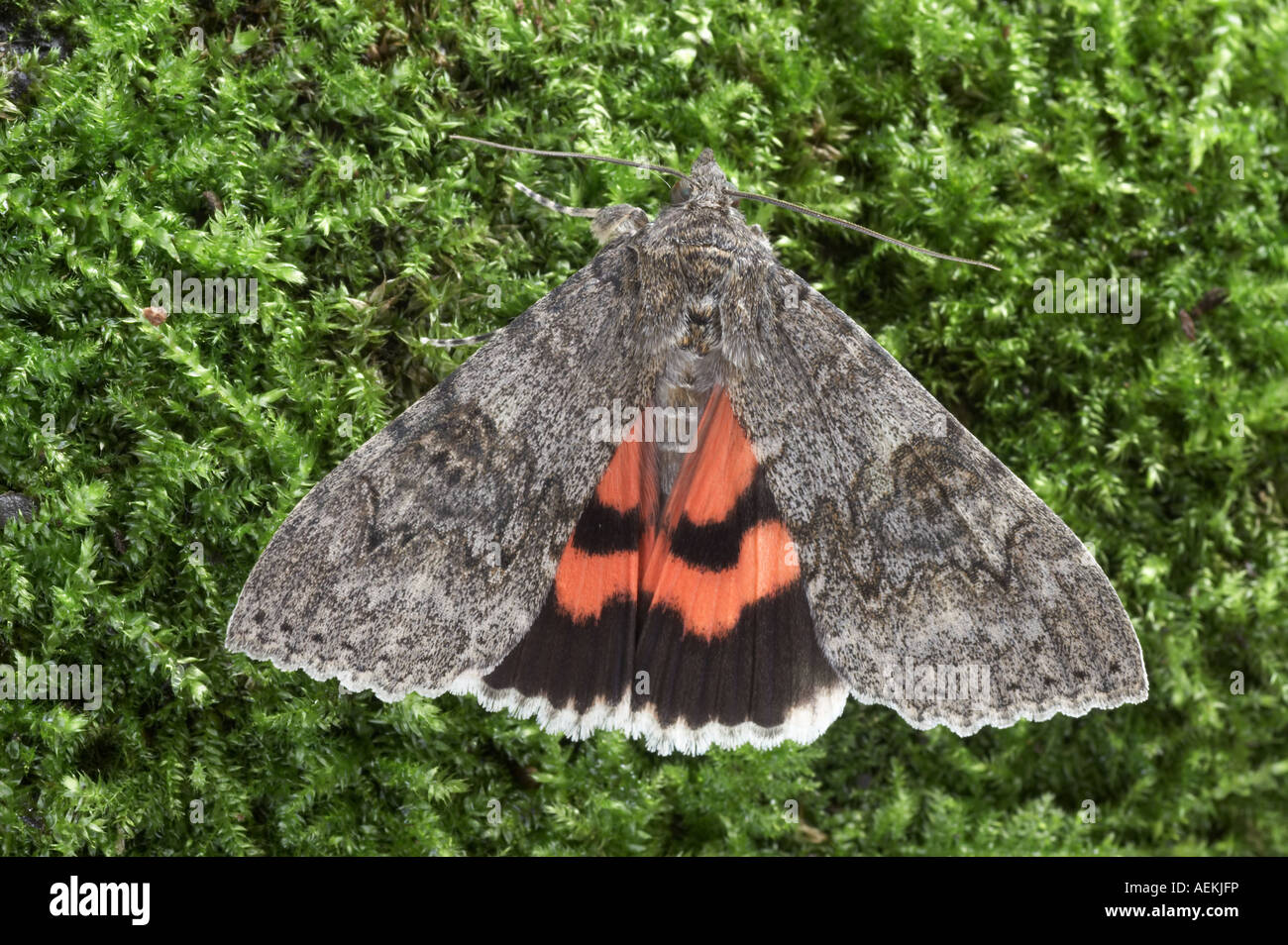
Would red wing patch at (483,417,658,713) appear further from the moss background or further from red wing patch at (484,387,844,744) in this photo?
the moss background

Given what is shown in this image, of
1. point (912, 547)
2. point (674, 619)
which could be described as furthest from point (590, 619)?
point (912, 547)

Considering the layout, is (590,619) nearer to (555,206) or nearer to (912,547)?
(912,547)

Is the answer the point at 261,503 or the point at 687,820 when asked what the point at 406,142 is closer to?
the point at 261,503

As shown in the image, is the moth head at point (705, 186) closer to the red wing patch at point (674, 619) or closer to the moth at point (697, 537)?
the moth at point (697, 537)

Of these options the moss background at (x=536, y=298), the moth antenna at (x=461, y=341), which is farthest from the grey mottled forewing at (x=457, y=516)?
the moss background at (x=536, y=298)

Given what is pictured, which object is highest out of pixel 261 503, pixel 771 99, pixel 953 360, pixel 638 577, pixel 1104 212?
pixel 771 99

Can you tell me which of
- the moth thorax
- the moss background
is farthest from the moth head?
the moth thorax
